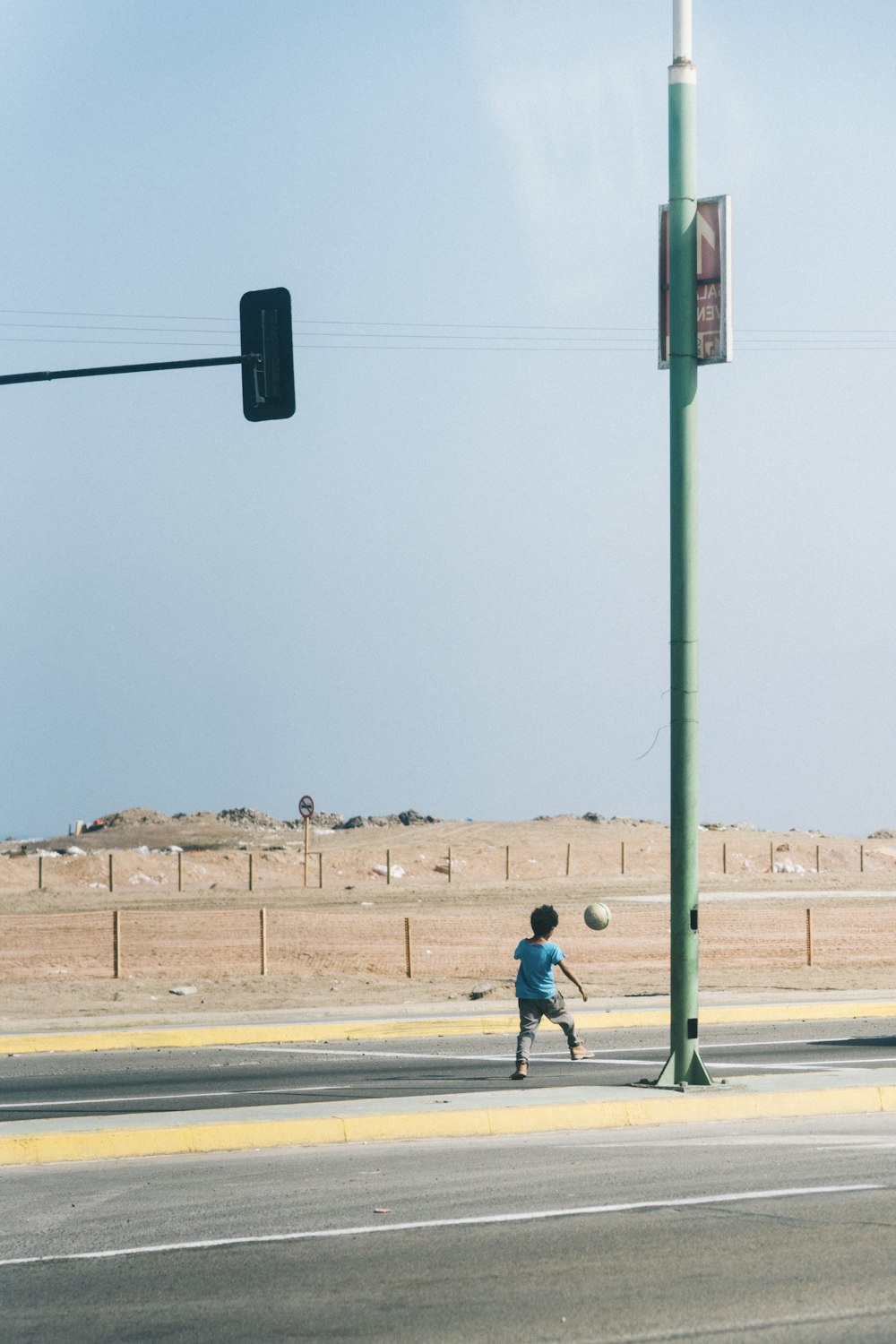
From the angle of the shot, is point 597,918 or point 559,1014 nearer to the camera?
point 559,1014

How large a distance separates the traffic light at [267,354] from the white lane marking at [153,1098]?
248 inches

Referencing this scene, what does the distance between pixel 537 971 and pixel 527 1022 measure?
48cm

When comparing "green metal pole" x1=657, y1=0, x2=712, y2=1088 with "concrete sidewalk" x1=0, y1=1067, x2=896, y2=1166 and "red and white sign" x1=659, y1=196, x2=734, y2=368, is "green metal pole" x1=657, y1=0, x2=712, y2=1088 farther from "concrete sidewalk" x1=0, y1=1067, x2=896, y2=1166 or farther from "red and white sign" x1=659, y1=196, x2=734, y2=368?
"concrete sidewalk" x1=0, y1=1067, x2=896, y2=1166

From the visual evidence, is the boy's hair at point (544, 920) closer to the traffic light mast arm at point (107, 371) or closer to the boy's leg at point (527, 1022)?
the boy's leg at point (527, 1022)

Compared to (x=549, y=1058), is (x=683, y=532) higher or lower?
higher

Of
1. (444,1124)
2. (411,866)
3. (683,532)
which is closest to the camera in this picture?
(444,1124)

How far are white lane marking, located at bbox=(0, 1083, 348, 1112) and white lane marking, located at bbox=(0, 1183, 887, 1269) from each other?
5.83 metres

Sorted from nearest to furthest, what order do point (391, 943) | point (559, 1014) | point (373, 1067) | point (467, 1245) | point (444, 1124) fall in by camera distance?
point (467, 1245) < point (444, 1124) < point (559, 1014) < point (373, 1067) < point (391, 943)

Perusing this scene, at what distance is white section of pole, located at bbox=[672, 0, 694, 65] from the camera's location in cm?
1409

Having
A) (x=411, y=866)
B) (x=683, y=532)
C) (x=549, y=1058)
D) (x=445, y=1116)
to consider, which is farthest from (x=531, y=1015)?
(x=411, y=866)

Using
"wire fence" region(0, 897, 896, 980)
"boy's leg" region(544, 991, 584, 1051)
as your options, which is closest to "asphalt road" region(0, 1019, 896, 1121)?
"boy's leg" region(544, 991, 584, 1051)

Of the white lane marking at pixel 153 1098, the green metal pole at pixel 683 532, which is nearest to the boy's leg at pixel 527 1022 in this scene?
the green metal pole at pixel 683 532

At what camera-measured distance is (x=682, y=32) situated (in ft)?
46.4

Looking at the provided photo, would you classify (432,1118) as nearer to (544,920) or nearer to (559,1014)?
(544,920)
